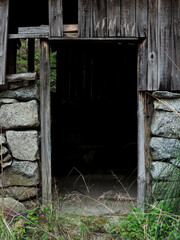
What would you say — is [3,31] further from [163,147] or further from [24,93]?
[163,147]

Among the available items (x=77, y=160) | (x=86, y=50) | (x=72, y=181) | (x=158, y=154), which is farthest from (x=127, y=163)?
(x=158, y=154)

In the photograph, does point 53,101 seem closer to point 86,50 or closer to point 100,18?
point 86,50

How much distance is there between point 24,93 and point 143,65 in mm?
1605

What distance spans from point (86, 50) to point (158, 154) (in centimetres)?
549

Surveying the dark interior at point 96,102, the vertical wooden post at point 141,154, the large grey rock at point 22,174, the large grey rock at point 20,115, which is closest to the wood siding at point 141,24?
the vertical wooden post at point 141,154

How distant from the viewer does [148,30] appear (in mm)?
3885

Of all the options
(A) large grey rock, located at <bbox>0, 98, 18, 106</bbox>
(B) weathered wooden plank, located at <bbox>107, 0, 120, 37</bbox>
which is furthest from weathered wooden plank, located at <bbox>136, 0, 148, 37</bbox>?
(A) large grey rock, located at <bbox>0, 98, 18, 106</bbox>

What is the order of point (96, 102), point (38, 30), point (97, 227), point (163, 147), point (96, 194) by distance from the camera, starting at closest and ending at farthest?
point (97, 227) → point (163, 147) → point (38, 30) → point (96, 194) → point (96, 102)

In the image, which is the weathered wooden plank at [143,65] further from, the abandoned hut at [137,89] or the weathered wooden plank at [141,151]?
the weathered wooden plank at [141,151]

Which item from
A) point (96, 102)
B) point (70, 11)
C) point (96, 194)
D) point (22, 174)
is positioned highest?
point (70, 11)

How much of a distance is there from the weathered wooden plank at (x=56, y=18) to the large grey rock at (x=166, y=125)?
5.39 feet

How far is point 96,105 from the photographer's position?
8.84 meters

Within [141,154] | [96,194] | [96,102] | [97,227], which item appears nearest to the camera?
[97,227]

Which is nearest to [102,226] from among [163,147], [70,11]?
[163,147]
